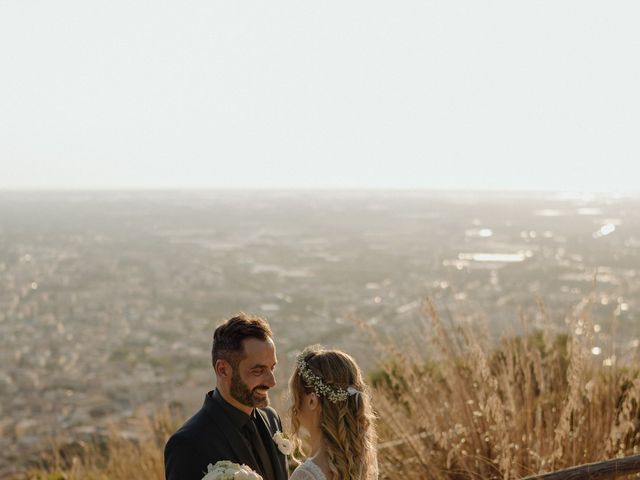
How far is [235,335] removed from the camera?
3357mm

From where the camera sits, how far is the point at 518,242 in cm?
5281

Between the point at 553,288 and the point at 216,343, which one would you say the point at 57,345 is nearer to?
the point at 553,288

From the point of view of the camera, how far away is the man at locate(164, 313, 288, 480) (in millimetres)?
3285

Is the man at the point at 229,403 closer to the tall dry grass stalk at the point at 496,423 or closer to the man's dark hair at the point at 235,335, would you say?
the man's dark hair at the point at 235,335

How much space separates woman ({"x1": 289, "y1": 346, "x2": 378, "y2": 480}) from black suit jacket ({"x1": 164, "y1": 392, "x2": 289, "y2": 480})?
35 centimetres

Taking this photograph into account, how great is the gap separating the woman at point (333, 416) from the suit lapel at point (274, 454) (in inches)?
18.6

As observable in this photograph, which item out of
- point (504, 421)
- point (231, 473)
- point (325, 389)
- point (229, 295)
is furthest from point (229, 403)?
point (229, 295)

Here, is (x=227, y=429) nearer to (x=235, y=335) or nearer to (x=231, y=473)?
(x=235, y=335)

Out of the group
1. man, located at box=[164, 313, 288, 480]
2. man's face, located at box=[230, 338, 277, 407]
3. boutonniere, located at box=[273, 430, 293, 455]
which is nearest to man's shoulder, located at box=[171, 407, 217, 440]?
man, located at box=[164, 313, 288, 480]

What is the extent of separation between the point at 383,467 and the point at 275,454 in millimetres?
1435

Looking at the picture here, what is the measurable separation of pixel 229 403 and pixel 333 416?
53 centimetres

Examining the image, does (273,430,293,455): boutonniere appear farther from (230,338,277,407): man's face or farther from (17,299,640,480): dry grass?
(17,299,640,480): dry grass

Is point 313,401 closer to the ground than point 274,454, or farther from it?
farther from it

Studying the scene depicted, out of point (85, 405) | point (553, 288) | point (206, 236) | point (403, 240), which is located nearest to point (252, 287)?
point (553, 288)
